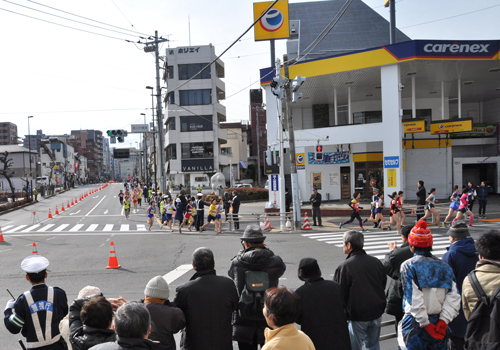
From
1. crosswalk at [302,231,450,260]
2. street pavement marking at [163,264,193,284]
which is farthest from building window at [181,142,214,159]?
street pavement marking at [163,264,193,284]

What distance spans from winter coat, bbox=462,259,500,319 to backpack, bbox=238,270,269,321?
195 cm

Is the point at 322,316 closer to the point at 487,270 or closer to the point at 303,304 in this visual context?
the point at 303,304

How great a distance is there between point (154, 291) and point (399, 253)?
2.90m

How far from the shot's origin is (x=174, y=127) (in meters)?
54.5

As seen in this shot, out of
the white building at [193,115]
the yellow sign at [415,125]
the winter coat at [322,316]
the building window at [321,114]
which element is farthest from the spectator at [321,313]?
the white building at [193,115]

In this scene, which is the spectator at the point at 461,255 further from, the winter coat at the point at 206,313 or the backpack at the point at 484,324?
the winter coat at the point at 206,313

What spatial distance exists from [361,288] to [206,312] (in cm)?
172

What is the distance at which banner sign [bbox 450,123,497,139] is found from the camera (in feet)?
101

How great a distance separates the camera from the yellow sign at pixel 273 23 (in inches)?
1061

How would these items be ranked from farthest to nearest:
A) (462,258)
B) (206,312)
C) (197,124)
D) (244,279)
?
1. (197,124)
2. (462,258)
3. (244,279)
4. (206,312)

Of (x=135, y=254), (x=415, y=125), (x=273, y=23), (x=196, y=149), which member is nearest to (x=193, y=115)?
(x=196, y=149)

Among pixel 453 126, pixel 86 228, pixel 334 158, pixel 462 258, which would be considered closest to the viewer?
pixel 462 258

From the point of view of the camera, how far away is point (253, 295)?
4.01 meters

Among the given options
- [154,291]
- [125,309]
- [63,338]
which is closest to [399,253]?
[154,291]
